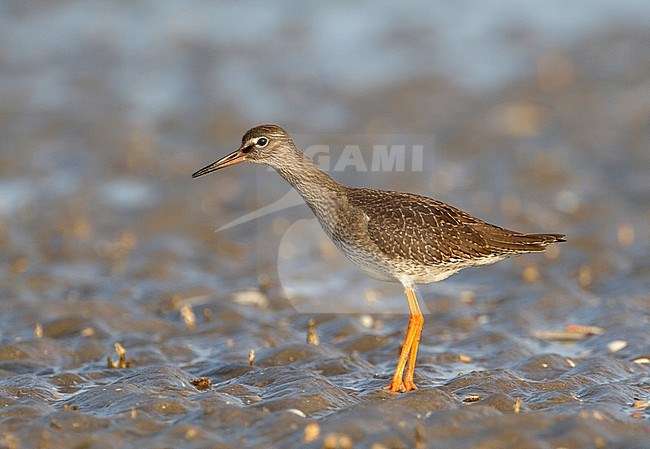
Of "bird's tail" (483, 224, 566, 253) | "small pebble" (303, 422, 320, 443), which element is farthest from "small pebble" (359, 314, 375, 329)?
"small pebble" (303, 422, 320, 443)

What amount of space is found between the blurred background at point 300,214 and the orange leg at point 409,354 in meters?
0.29

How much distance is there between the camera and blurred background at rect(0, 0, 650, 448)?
A: 7.83 meters

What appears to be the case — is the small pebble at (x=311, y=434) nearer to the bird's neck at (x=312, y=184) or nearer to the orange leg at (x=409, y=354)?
the orange leg at (x=409, y=354)

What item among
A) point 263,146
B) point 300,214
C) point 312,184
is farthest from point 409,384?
point 300,214

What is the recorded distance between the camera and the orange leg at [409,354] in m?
8.36

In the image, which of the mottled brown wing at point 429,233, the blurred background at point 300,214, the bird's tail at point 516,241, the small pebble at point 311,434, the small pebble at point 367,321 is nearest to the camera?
the small pebble at point 311,434

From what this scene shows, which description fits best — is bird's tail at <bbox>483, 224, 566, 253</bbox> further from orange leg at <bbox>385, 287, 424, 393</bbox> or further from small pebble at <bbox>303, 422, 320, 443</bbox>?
small pebble at <bbox>303, 422, 320, 443</bbox>

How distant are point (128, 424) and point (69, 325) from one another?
3333 mm

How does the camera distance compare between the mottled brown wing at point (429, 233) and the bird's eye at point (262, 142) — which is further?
the bird's eye at point (262, 142)

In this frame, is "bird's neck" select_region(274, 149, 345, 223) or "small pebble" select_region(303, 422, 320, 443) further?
"bird's neck" select_region(274, 149, 345, 223)

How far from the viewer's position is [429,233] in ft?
29.0

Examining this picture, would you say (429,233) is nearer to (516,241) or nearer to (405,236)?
(405,236)

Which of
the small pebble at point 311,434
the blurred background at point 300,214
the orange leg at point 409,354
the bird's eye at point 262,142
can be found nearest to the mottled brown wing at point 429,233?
the orange leg at point 409,354

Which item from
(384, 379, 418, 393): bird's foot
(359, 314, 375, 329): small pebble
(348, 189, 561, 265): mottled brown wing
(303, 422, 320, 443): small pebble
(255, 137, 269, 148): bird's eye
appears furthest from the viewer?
(359, 314, 375, 329): small pebble
